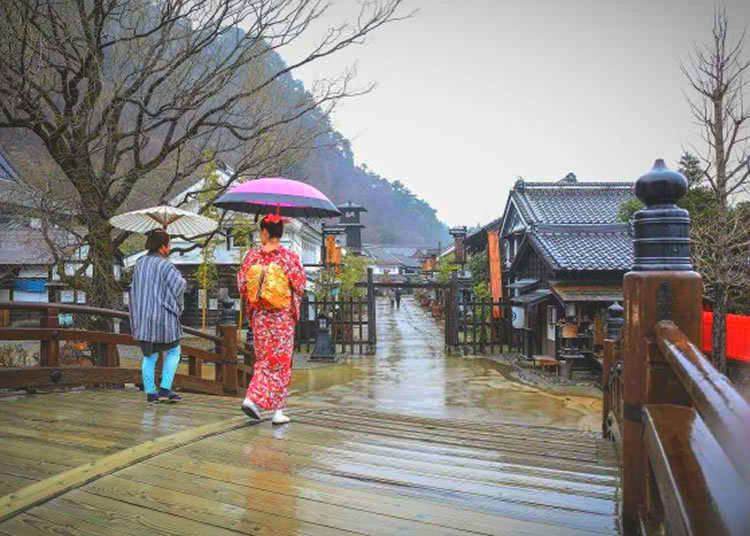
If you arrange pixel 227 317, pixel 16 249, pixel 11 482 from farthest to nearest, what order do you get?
Result: pixel 16 249
pixel 227 317
pixel 11 482

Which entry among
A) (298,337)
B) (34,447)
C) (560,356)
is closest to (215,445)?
(34,447)

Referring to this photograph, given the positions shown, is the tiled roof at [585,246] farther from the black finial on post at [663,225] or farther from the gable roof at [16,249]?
the gable roof at [16,249]

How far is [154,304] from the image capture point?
518 cm

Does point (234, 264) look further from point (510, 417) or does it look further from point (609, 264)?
point (510, 417)

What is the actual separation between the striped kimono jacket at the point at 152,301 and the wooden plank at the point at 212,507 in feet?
7.77

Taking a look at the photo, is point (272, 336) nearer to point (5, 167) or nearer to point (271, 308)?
point (271, 308)

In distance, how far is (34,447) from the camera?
353cm

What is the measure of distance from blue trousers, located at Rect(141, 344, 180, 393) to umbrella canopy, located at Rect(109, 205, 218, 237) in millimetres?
2955

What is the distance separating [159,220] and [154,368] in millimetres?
3322

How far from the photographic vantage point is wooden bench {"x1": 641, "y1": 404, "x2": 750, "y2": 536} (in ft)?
2.89

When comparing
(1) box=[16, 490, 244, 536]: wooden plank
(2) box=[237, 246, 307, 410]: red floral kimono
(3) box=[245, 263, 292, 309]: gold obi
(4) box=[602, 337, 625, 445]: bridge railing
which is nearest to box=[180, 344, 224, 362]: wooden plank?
(2) box=[237, 246, 307, 410]: red floral kimono

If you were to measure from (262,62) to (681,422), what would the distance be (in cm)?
1034

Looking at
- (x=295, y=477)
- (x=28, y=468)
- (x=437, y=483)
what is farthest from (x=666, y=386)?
(x=28, y=468)

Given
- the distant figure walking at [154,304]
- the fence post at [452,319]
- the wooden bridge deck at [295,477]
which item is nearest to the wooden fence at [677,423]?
the wooden bridge deck at [295,477]
